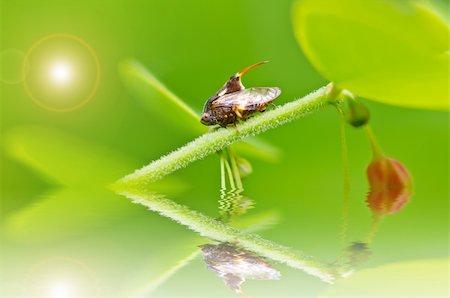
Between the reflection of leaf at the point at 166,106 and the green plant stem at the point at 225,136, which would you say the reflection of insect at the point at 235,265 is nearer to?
the green plant stem at the point at 225,136

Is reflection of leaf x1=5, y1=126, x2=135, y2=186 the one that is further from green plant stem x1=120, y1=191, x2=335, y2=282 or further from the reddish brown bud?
the reddish brown bud

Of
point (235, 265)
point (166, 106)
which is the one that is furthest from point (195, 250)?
point (166, 106)

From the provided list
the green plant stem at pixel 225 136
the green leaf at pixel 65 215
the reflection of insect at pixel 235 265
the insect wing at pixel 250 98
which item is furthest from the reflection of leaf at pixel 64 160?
the reflection of insect at pixel 235 265

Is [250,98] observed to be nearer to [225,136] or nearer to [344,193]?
[225,136]

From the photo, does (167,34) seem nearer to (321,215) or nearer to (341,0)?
(321,215)

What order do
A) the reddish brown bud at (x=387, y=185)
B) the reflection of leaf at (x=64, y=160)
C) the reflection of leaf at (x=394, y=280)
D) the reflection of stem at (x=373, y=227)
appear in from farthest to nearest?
the reflection of leaf at (x=64, y=160)
the reddish brown bud at (x=387, y=185)
the reflection of stem at (x=373, y=227)
the reflection of leaf at (x=394, y=280)

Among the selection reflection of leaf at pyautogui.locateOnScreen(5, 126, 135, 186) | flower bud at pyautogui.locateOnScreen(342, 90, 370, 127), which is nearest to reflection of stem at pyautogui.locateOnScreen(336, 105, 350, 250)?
flower bud at pyautogui.locateOnScreen(342, 90, 370, 127)
